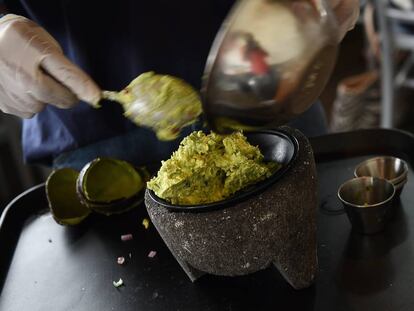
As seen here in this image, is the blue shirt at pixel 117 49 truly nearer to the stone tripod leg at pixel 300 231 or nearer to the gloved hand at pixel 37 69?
the gloved hand at pixel 37 69

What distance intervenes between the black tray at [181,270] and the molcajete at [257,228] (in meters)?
0.04

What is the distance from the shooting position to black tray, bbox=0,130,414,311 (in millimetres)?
771

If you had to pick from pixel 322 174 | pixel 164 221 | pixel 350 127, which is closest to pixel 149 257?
pixel 164 221

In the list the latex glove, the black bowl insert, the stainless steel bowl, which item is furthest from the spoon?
the stainless steel bowl

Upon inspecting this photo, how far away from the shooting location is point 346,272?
2.60 ft

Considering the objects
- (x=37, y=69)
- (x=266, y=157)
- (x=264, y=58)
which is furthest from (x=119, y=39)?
(x=264, y=58)

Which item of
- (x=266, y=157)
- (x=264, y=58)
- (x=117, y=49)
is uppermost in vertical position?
(x=264, y=58)

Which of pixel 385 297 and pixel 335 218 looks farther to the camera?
pixel 335 218

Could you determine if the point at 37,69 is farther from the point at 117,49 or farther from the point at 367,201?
the point at 367,201

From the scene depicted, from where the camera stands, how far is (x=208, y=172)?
783 mm

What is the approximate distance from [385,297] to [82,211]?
2.04 feet

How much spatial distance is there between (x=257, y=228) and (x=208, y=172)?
0.39 ft

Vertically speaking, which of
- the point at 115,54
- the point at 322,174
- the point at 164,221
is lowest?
the point at 322,174

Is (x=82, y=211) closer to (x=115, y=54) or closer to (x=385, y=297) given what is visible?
(x=115, y=54)
